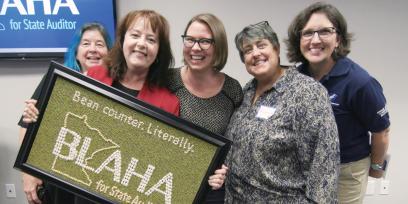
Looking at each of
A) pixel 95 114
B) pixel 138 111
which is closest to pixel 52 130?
pixel 95 114

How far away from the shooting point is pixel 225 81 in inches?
59.1

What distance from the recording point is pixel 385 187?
8.70 ft

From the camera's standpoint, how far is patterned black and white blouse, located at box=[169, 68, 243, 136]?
1386 millimetres

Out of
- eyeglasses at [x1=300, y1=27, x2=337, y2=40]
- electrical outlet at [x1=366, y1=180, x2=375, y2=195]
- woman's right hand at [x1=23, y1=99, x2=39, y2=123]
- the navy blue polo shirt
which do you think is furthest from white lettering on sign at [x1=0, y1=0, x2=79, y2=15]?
electrical outlet at [x1=366, y1=180, x2=375, y2=195]

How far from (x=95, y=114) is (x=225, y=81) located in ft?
1.97

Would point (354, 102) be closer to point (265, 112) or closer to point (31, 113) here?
point (265, 112)

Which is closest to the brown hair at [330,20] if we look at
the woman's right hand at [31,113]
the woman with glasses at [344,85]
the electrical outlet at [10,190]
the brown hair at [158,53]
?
the woman with glasses at [344,85]

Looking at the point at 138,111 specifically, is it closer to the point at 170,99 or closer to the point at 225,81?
the point at 170,99

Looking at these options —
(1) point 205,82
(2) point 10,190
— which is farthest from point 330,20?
(2) point 10,190

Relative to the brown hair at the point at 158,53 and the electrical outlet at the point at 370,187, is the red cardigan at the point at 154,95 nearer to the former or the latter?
the brown hair at the point at 158,53

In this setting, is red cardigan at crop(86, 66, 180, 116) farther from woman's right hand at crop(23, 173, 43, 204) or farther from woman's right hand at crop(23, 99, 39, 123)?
woman's right hand at crop(23, 173, 43, 204)

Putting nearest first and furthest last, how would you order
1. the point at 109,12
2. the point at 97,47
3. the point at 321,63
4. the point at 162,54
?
the point at 162,54, the point at 321,63, the point at 97,47, the point at 109,12

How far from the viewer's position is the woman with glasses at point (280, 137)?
1177 mm

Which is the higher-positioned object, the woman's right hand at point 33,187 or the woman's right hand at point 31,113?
the woman's right hand at point 31,113
